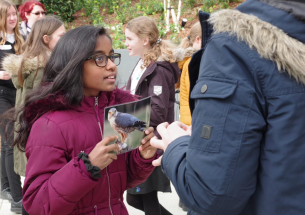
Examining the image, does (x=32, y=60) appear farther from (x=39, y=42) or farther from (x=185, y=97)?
(x=185, y=97)

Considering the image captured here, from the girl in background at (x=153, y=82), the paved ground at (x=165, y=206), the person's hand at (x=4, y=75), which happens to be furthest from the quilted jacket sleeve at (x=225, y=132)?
the person's hand at (x=4, y=75)

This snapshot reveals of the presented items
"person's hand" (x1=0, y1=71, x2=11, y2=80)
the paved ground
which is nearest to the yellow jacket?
the paved ground

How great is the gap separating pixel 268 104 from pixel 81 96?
3.45ft

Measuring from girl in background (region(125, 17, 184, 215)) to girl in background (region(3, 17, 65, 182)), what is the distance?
0.88 m

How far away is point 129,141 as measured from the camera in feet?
6.16

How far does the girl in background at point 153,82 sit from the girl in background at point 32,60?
0.88 metres

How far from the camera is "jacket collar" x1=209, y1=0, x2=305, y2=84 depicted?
3.72 feet

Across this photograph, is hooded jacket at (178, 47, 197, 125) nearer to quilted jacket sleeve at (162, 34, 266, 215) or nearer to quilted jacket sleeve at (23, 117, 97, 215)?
quilted jacket sleeve at (23, 117, 97, 215)

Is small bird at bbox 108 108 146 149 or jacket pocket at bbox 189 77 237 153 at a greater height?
jacket pocket at bbox 189 77 237 153

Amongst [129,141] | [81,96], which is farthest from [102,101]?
[129,141]

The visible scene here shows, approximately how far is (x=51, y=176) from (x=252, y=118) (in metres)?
1.04

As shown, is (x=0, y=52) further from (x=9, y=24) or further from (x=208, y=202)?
(x=208, y=202)

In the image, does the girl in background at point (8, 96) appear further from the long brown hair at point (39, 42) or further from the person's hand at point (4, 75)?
the long brown hair at point (39, 42)

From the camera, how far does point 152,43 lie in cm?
407
